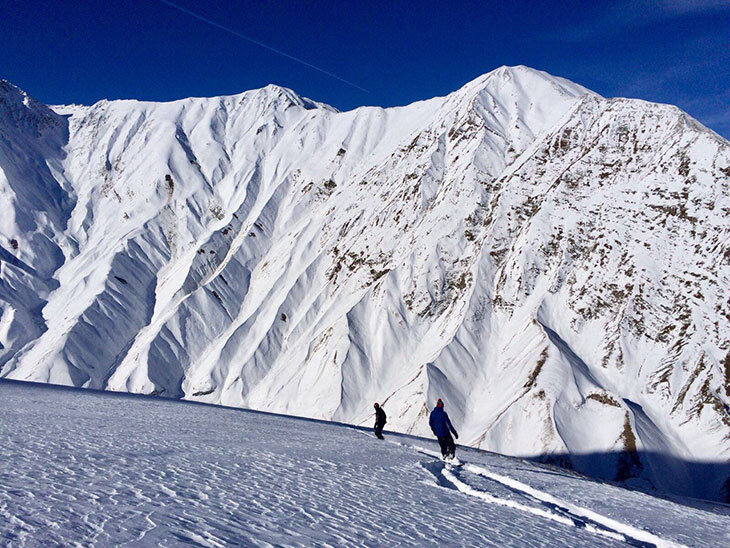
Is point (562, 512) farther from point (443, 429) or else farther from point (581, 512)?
point (443, 429)

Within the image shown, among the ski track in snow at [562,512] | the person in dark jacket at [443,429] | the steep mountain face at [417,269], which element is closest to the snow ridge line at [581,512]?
the ski track in snow at [562,512]

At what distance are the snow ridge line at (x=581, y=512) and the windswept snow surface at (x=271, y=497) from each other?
4 cm

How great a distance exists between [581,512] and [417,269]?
2552 inches

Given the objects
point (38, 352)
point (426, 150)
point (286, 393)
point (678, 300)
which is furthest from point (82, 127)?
point (678, 300)

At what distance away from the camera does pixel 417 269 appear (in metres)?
76.5

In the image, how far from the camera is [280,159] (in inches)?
4577

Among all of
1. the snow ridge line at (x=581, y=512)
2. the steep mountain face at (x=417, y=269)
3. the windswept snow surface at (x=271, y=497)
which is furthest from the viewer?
the steep mountain face at (x=417, y=269)

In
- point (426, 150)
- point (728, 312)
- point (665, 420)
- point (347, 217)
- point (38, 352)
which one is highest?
point (426, 150)

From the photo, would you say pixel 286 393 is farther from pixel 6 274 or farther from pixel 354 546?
pixel 354 546

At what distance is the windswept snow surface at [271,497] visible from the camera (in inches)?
275

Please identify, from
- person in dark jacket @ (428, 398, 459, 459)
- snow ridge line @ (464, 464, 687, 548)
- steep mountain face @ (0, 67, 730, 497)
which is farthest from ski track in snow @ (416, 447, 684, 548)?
steep mountain face @ (0, 67, 730, 497)

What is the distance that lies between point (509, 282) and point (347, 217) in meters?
31.2

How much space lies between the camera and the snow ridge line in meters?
10.2

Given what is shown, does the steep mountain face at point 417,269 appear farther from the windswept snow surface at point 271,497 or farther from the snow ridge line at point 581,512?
the windswept snow surface at point 271,497
